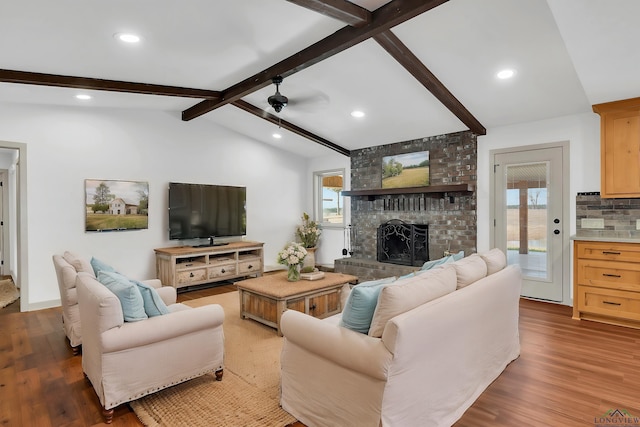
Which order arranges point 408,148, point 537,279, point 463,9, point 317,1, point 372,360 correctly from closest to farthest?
point 372,360 < point 317,1 < point 463,9 < point 537,279 < point 408,148

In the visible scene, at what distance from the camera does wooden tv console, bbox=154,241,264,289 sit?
509 cm

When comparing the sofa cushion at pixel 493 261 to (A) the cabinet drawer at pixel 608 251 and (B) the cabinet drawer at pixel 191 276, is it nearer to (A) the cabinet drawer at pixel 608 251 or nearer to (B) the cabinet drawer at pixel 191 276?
(A) the cabinet drawer at pixel 608 251

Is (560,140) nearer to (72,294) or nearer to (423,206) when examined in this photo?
(423,206)

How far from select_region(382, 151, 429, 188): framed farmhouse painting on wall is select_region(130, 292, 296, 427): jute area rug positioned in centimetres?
371

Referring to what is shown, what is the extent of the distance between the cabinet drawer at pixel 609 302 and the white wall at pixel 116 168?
5024 mm

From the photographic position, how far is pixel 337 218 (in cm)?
731

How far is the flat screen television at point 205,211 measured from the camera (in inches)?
216

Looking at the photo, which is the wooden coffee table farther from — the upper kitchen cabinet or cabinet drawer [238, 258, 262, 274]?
the upper kitchen cabinet

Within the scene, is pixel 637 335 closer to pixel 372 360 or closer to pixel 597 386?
pixel 597 386

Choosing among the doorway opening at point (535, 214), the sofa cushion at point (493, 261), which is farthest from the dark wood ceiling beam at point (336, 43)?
the doorway opening at point (535, 214)

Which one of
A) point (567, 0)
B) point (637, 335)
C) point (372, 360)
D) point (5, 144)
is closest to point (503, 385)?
point (372, 360)

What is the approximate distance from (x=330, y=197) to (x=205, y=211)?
2731 mm

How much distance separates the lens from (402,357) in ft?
5.51

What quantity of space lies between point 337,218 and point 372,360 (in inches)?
223
